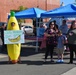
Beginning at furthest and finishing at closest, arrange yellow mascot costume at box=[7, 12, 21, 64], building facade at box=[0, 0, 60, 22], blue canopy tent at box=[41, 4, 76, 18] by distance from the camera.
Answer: building facade at box=[0, 0, 60, 22] → blue canopy tent at box=[41, 4, 76, 18] → yellow mascot costume at box=[7, 12, 21, 64]

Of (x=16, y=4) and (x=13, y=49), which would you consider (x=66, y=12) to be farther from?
(x=16, y=4)

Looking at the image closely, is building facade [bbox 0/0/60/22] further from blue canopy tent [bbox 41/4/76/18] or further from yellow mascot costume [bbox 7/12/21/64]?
yellow mascot costume [bbox 7/12/21/64]

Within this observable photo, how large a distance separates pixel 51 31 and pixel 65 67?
1916 millimetres

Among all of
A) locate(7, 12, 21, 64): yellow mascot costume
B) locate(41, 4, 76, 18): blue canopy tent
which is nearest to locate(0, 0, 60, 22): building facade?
locate(41, 4, 76, 18): blue canopy tent

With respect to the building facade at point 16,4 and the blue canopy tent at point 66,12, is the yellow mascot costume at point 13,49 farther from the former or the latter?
the building facade at point 16,4

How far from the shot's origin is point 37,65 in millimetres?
12844

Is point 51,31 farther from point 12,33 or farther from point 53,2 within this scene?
point 53,2

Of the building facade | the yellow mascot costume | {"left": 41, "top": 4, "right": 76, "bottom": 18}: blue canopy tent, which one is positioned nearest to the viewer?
the yellow mascot costume

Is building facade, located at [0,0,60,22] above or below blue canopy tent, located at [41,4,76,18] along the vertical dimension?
above

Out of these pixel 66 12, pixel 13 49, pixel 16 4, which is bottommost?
pixel 13 49

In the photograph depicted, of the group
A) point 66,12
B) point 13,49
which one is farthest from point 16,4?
point 13,49

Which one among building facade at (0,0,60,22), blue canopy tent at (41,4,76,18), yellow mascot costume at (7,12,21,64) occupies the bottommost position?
yellow mascot costume at (7,12,21,64)

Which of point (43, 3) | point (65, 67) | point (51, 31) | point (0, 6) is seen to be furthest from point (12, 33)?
point (43, 3)

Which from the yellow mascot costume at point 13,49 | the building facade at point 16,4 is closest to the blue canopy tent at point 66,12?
the yellow mascot costume at point 13,49
